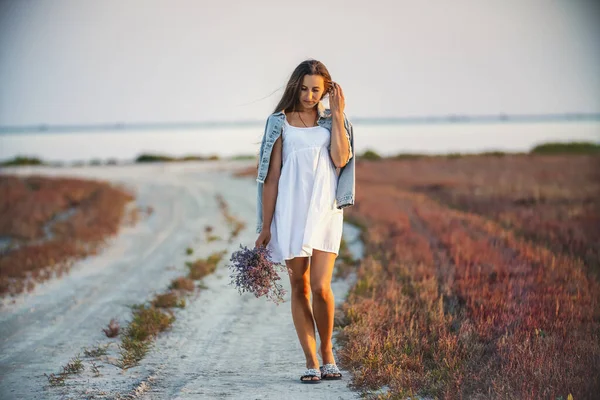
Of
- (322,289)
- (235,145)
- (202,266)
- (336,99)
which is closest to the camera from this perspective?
(322,289)

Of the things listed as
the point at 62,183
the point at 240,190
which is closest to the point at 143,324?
the point at 240,190

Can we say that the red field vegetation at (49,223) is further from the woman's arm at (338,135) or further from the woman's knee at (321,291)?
the woman's arm at (338,135)

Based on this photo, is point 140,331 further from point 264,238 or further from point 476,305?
point 476,305

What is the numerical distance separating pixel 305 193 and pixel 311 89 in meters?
0.80

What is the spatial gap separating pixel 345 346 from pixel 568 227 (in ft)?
26.1

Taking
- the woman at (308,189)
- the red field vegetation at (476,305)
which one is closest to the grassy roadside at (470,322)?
the red field vegetation at (476,305)

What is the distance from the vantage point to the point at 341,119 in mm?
5840

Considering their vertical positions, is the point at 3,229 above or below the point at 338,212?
below

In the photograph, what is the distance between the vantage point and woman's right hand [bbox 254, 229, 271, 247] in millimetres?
5977

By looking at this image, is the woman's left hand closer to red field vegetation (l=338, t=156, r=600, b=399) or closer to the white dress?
the white dress

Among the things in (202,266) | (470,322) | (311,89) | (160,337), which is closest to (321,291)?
(311,89)

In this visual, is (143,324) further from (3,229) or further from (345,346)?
(3,229)

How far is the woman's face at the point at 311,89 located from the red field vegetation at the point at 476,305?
2.13 meters

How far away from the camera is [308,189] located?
589 cm
